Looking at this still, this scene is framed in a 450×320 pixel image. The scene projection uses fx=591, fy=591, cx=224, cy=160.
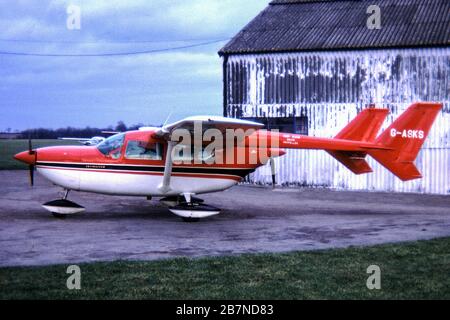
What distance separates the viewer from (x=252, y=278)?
8.51 m

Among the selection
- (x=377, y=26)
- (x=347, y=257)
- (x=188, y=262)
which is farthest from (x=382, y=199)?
(x=188, y=262)

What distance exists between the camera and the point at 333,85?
23.5 meters

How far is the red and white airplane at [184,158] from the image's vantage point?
14.8m

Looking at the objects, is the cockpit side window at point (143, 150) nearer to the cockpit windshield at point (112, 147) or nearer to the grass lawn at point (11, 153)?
the cockpit windshield at point (112, 147)

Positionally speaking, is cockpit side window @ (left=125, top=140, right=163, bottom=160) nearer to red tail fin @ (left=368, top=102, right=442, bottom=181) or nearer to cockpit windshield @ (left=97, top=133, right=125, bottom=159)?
cockpit windshield @ (left=97, top=133, right=125, bottom=159)

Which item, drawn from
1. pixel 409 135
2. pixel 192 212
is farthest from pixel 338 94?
pixel 192 212

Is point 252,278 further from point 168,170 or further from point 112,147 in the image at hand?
point 112,147

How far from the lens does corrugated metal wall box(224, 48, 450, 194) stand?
22.1 metres

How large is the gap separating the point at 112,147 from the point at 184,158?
186cm

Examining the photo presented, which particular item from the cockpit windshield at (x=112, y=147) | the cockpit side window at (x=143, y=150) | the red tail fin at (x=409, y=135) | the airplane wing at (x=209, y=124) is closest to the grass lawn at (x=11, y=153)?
the cockpit windshield at (x=112, y=147)

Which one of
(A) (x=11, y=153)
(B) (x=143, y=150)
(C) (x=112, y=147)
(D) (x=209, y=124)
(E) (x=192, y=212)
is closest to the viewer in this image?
(D) (x=209, y=124)

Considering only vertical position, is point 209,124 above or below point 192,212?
above

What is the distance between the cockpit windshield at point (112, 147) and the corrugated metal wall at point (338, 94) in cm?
1037

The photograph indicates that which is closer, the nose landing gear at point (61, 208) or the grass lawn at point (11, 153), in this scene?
the nose landing gear at point (61, 208)
